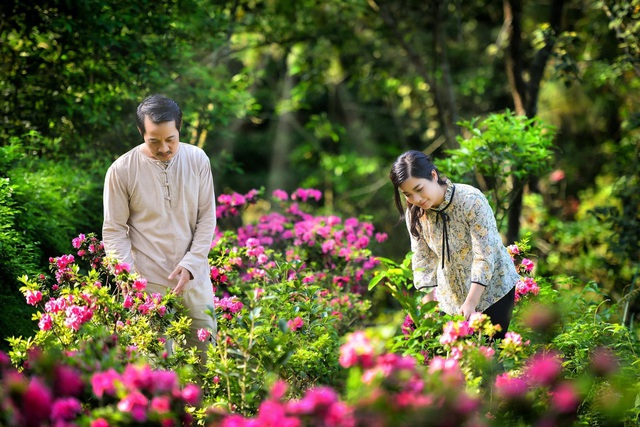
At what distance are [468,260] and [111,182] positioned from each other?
1539 mm

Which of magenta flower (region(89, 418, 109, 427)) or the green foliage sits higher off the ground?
the green foliage

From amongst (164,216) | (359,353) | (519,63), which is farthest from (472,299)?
(519,63)

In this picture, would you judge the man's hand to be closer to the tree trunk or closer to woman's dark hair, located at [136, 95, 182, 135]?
woman's dark hair, located at [136, 95, 182, 135]

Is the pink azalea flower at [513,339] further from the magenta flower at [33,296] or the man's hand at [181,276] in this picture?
the magenta flower at [33,296]

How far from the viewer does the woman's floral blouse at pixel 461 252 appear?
298 cm

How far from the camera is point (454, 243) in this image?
10.2ft

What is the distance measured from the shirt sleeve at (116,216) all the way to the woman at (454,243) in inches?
44.2

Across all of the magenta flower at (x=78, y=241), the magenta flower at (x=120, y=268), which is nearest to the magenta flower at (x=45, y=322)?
the magenta flower at (x=120, y=268)

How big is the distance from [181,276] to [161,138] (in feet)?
1.87

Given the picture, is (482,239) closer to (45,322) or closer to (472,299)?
(472,299)

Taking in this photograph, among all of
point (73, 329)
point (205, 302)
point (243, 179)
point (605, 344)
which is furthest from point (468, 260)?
point (243, 179)

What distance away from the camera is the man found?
3021 mm

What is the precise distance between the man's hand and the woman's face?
0.95 metres

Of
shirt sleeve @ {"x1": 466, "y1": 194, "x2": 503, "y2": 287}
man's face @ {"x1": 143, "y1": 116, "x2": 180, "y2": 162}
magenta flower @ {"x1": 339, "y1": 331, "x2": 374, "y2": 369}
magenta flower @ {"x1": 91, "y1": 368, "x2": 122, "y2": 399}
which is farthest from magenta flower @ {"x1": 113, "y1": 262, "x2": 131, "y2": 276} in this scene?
shirt sleeve @ {"x1": 466, "y1": 194, "x2": 503, "y2": 287}
